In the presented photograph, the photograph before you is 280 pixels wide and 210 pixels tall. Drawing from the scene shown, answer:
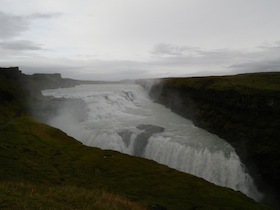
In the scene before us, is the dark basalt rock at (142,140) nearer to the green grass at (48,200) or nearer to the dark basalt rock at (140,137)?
the dark basalt rock at (140,137)

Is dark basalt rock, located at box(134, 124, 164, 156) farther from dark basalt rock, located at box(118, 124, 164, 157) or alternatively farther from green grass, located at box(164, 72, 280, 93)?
green grass, located at box(164, 72, 280, 93)

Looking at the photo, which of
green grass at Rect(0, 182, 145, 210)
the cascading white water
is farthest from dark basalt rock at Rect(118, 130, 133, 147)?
green grass at Rect(0, 182, 145, 210)

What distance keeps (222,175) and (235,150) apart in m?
7.48

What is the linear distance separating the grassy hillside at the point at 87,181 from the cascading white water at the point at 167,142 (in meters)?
7.86

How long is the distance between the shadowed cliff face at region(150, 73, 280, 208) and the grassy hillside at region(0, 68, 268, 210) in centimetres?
1319

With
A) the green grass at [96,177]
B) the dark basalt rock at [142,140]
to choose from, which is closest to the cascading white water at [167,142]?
the dark basalt rock at [142,140]

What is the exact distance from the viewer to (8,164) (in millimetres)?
32969

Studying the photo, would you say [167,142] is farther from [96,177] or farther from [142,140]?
[96,177]

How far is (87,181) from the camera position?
32.3 metres

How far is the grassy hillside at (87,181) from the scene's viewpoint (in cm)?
1772

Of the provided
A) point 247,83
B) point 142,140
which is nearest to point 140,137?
point 142,140

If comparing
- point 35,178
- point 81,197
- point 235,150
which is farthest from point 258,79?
point 81,197

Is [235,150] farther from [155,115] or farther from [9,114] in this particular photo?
[9,114]

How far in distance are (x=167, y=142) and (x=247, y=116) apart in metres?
15.4
